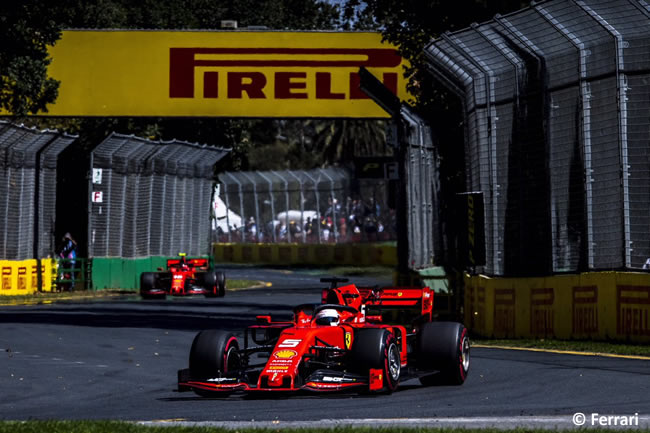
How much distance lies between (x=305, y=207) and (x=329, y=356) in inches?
1778

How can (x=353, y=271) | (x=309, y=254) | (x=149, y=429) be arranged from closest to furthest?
1. (x=149, y=429)
2. (x=353, y=271)
3. (x=309, y=254)

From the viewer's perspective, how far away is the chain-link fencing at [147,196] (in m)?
35.3

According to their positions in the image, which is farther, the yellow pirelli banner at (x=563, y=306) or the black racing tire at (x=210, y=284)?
the black racing tire at (x=210, y=284)

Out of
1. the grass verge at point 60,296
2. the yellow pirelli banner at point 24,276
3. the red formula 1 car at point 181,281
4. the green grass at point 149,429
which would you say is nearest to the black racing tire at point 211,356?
A: the green grass at point 149,429

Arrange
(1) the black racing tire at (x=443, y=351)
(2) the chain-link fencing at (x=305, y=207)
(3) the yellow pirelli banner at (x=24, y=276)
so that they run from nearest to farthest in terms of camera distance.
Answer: (1) the black racing tire at (x=443, y=351), (3) the yellow pirelli banner at (x=24, y=276), (2) the chain-link fencing at (x=305, y=207)

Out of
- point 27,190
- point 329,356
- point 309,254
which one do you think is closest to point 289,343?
point 329,356

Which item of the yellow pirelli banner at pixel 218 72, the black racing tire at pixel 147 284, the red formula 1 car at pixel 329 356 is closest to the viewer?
the red formula 1 car at pixel 329 356

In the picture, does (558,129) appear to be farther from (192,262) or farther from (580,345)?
(192,262)

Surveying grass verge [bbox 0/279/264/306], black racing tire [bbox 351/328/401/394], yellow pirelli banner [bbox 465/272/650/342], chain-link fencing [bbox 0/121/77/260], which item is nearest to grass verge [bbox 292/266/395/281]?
grass verge [bbox 0/279/264/306]

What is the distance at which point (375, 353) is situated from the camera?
12.4m

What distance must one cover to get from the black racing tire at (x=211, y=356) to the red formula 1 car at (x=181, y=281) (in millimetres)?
19008

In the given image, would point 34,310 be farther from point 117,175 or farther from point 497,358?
point 497,358

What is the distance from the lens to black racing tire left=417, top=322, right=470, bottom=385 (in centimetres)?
1325

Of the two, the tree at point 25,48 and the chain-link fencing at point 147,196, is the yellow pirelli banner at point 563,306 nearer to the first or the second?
the tree at point 25,48
